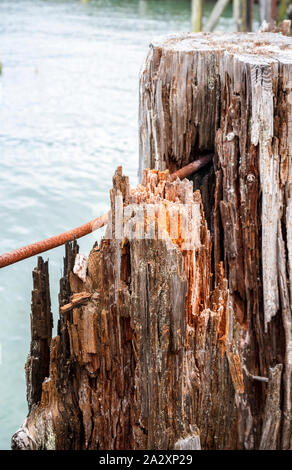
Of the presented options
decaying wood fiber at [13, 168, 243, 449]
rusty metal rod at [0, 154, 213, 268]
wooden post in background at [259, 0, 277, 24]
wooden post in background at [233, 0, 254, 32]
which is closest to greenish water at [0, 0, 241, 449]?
decaying wood fiber at [13, 168, 243, 449]

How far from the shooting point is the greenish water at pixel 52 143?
3825 mm

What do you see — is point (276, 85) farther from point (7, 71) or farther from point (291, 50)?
point (7, 71)

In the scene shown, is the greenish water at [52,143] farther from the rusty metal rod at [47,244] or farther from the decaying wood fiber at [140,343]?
the rusty metal rod at [47,244]

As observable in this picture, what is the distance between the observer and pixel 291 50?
1.79 meters

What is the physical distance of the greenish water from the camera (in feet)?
12.6

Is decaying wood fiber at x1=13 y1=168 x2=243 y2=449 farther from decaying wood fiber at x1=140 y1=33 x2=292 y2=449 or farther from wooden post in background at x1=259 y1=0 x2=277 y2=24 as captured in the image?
wooden post in background at x1=259 y1=0 x2=277 y2=24

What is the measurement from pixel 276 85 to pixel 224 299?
64 centimetres

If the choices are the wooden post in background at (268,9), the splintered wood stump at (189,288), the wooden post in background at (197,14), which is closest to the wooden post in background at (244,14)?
the wooden post in background at (197,14)

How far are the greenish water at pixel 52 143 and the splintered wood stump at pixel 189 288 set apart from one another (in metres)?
1.62

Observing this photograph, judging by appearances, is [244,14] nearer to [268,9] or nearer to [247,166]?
[268,9]

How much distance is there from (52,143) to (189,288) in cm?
512

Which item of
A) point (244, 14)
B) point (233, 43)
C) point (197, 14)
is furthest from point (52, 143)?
point (197, 14)

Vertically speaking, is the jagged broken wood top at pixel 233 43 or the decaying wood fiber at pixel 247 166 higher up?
the jagged broken wood top at pixel 233 43

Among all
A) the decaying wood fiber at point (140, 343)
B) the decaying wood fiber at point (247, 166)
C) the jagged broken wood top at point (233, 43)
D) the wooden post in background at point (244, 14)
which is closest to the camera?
the decaying wood fiber at point (140, 343)
